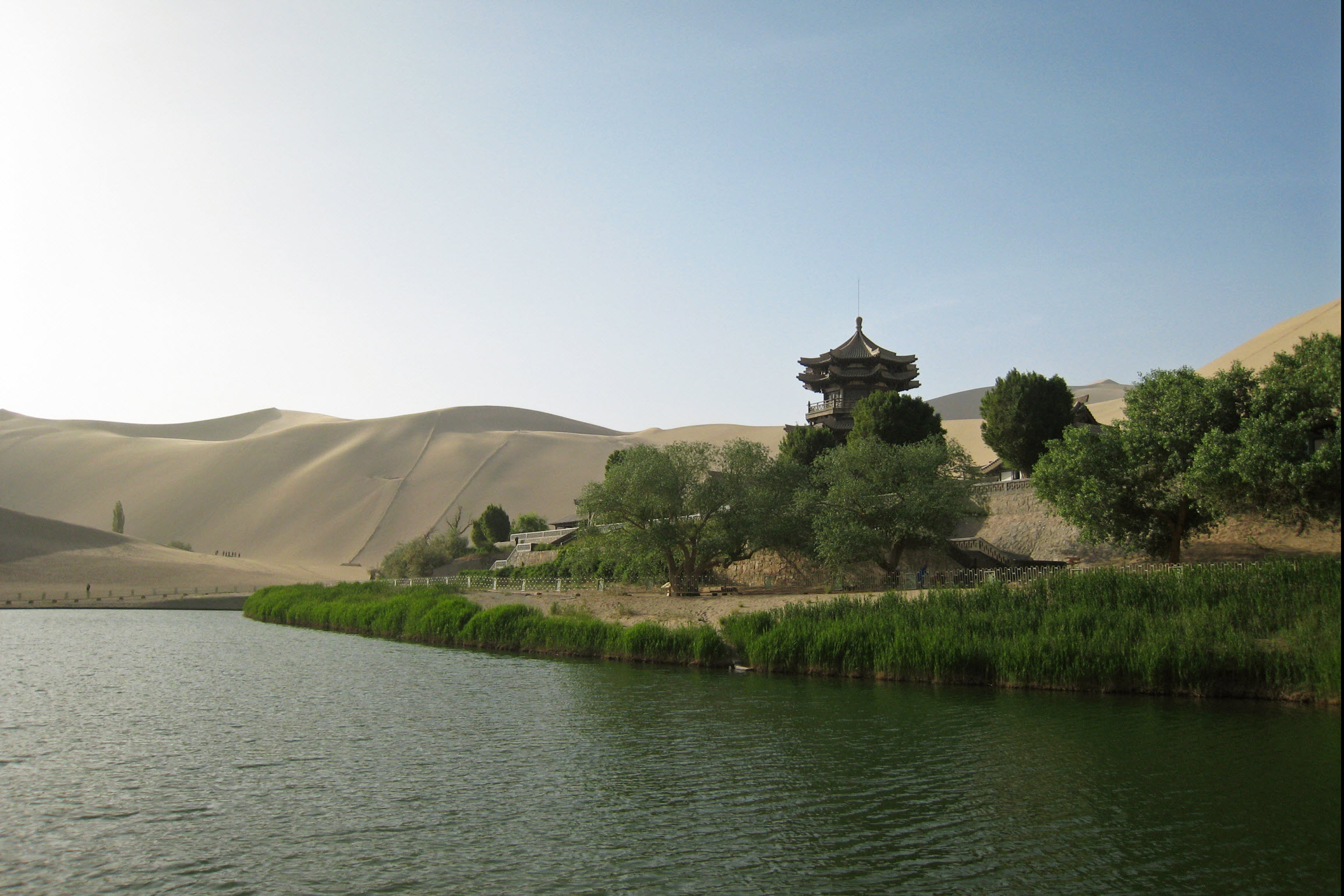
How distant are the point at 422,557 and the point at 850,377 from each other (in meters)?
33.0

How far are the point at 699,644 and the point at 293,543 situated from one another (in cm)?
8982

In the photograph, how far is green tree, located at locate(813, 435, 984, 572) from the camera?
3306cm

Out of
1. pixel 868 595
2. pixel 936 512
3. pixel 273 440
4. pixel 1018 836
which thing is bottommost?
pixel 1018 836

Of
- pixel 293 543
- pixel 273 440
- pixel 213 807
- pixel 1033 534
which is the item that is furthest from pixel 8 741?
pixel 273 440

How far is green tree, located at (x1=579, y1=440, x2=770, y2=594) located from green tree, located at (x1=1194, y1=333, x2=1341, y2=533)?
16.1 meters

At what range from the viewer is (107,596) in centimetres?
6612

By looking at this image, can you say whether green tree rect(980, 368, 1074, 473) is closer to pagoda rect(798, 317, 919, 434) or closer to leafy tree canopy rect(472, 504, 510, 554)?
pagoda rect(798, 317, 919, 434)

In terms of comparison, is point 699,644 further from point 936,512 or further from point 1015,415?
point 1015,415

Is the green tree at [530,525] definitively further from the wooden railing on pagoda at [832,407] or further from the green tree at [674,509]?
the green tree at [674,509]

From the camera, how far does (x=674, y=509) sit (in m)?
37.1

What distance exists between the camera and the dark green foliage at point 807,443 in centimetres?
5078

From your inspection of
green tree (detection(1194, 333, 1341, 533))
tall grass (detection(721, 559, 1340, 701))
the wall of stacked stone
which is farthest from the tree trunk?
tall grass (detection(721, 559, 1340, 701))

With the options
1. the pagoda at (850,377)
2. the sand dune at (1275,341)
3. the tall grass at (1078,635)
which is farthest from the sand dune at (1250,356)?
the tall grass at (1078,635)

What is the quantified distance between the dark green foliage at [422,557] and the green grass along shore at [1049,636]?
3774cm
